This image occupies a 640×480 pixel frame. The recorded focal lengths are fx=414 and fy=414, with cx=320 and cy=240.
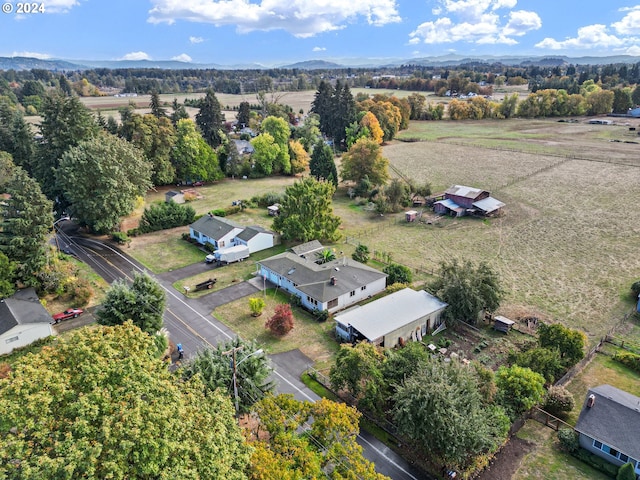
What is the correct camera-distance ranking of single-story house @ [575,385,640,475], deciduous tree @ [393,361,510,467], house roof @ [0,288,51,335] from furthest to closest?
1. house roof @ [0,288,51,335]
2. single-story house @ [575,385,640,475]
3. deciduous tree @ [393,361,510,467]

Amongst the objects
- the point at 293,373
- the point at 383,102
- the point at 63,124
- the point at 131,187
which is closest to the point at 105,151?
the point at 131,187

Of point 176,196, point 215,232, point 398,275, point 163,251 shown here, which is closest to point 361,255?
point 398,275

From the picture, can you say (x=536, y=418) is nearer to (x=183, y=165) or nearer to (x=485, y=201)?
(x=485, y=201)

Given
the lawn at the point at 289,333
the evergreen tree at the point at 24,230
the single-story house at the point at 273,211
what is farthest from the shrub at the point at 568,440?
the single-story house at the point at 273,211

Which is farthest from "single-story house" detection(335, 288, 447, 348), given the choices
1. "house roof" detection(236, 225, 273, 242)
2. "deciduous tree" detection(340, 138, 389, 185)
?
"deciduous tree" detection(340, 138, 389, 185)

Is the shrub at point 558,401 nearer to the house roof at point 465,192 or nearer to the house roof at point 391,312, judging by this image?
the house roof at point 391,312

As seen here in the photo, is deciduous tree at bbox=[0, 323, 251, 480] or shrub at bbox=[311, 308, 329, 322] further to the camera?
shrub at bbox=[311, 308, 329, 322]

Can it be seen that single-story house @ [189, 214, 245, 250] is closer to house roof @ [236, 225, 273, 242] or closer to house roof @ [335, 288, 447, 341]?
house roof @ [236, 225, 273, 242]
